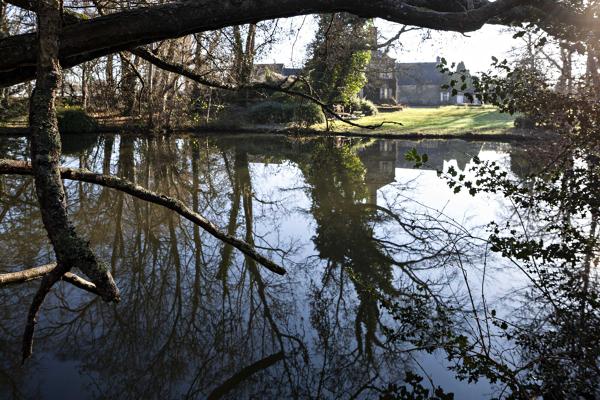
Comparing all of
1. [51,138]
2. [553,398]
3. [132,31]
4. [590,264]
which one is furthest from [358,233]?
[51,138]

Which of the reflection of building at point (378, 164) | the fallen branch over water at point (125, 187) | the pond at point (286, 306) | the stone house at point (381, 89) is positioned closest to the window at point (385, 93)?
the stone house at point (381, 89)

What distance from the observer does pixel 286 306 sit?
485cm

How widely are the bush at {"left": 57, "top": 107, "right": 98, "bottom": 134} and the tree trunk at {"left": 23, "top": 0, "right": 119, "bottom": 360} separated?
23.9 metres

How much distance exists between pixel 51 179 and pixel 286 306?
3.49 meters

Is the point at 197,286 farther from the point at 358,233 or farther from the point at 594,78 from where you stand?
the point at 594,78

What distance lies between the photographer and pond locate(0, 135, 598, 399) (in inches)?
135

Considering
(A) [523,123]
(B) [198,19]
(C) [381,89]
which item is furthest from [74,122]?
(C) [381,89]

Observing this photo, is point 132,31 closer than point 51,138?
No

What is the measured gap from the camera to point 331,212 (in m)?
8.39

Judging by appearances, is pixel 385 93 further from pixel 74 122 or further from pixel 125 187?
pixel 125 187

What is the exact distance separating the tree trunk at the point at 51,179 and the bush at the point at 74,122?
23.9 metres

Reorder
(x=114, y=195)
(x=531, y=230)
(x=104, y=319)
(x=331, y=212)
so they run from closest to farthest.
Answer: (x=104, y=319) < (x=531, y=230) < (x=331, y=212) < (x=114, y=195)

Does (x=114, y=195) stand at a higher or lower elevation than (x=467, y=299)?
higher

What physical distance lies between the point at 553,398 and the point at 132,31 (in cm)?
358
